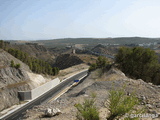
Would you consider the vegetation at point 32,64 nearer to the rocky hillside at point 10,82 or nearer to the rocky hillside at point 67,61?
the rocky hillside at point 10,82

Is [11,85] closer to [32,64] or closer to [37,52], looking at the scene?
[32,64]

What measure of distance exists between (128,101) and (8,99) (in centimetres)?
3625

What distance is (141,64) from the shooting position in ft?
119

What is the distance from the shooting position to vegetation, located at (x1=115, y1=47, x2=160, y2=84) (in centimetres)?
3575

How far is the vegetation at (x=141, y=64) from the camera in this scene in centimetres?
3575

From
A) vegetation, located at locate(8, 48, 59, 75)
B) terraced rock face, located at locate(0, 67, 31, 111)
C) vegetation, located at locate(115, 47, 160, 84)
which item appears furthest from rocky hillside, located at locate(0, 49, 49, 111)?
vegetation, located at locate(115, 47, 160, 84)

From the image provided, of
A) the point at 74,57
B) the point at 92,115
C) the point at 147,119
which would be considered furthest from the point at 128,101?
the point at 74,57

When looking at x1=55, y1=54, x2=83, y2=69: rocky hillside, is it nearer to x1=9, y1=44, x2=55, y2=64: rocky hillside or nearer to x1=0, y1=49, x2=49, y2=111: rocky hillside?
x1=9, y1=44, x2=55, y2=64: rocky hillside

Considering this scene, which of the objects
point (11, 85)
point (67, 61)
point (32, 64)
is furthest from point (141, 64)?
point (67, 61)

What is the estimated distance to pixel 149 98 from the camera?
1614cm

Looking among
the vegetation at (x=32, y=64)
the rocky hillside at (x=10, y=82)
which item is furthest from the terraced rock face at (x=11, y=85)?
the vegetation at (x=32, y=64)

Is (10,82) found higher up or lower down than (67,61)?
higher up

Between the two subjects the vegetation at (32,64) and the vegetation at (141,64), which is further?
the vegetation at (32,64)

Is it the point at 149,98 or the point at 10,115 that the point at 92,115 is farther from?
the point at 10,115
